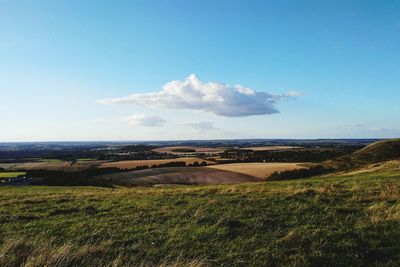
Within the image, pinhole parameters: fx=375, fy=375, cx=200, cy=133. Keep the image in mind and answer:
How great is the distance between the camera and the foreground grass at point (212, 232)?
9.27 meters

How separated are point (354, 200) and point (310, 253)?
29.6 feet

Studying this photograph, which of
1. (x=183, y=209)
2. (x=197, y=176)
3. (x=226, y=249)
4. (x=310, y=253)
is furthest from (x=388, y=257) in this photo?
(x=197, y=176)

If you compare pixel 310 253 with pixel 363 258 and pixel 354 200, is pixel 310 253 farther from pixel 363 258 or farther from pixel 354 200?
pixel 354 200

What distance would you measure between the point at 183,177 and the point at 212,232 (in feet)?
155

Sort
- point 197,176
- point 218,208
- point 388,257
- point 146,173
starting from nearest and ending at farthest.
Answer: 1. point 388,257
2. point 218,208
3. point 197,176
4. point 146,173

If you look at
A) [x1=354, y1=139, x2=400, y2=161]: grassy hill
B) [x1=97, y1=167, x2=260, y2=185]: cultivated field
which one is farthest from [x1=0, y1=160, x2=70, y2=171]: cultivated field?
[x1=354, y1=139, x2=400, y2=161]: grassy hill

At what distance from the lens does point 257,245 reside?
10.5m

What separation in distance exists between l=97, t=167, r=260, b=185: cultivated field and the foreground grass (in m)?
35.9

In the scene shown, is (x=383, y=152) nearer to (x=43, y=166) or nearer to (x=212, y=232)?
(x=212, y=232)

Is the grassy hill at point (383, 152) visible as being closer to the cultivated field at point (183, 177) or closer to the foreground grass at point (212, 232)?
the cultivated field at point (183, 177)

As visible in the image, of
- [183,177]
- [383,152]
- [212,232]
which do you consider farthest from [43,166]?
[212,232]

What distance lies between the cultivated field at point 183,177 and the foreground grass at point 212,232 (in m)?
35.9

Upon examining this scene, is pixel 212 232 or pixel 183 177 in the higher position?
pixel 212 232

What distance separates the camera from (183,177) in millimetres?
58906
